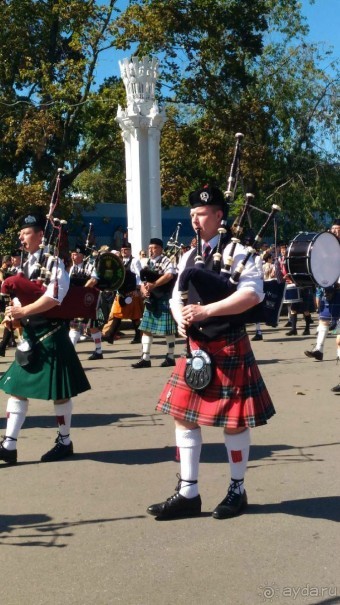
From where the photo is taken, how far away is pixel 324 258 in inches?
300

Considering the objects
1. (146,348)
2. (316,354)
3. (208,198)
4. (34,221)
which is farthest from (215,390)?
(316,354)

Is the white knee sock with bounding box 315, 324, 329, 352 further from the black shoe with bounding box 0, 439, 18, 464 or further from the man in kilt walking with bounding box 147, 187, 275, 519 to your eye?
the man in kilt walking with bounding box 147, 187, 275, 519

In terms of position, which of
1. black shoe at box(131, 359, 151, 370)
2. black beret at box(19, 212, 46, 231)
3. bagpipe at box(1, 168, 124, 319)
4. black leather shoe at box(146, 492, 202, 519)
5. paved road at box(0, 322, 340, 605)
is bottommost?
paved road at box(0, 322, 340, 605)

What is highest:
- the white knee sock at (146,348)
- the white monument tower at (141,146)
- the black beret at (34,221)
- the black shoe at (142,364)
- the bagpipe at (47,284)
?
the white monument tower at (141,146)

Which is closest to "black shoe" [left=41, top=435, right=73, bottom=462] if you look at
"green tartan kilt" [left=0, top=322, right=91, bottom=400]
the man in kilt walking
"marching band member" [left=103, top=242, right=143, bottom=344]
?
"green tartan kilt" [left=0, top=322, right=91, bottom=400]

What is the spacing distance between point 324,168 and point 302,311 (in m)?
12.3

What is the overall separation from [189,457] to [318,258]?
363 cm

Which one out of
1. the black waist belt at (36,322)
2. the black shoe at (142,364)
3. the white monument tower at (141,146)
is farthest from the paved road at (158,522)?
the white monument tower at (141,146)

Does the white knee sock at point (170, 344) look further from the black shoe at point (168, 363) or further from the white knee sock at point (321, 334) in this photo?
the white knee sock at point (321, 334)

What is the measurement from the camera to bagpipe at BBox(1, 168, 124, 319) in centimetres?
546

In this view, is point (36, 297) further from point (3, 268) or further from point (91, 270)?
point (3, 268)

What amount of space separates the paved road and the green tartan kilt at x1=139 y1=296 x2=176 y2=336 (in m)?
3.32

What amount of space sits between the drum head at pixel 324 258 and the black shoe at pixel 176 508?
348cm

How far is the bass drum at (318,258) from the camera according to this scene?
24.7ft
